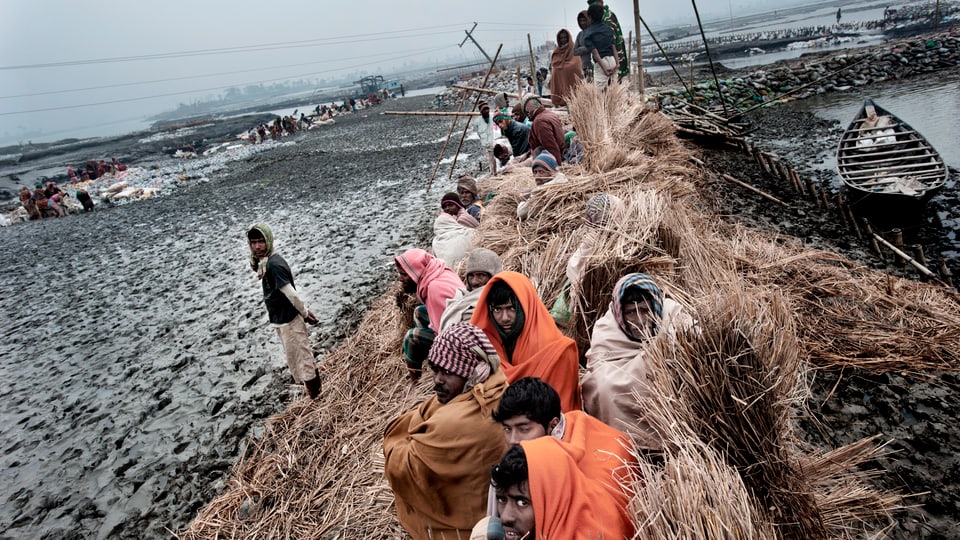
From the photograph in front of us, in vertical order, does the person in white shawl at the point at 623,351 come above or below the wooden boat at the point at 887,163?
above

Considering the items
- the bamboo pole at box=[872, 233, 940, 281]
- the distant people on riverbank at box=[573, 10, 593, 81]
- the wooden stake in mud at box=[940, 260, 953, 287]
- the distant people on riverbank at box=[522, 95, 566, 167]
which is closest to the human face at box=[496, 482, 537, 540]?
the distant people on riverbank at box=[522, 95, 566, 167]

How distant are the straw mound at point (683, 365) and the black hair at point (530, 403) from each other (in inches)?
14.7

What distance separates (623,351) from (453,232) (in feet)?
11.5

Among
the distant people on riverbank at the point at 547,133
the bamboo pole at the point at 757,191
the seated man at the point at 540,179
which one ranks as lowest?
the bamboo pole at the point at 757,191

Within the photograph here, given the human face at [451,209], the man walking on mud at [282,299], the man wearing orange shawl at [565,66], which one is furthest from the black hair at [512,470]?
the man wearing orange shawl at [565,66]

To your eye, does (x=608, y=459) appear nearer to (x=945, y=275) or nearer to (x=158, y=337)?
(x=945, y=275)

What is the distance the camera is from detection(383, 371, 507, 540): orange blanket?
77.4 inches

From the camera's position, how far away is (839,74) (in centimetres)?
2103

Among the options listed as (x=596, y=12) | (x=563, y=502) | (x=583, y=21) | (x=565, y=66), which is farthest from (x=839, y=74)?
(x=563, y=502)

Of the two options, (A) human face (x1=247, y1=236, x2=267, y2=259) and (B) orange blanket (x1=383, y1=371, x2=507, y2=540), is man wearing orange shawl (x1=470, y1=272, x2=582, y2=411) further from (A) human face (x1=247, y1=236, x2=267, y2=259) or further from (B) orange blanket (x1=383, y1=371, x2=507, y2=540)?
(A) human face (x1=247, y1=236, x2=267, y2=259)

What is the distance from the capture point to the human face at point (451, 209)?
229 inches

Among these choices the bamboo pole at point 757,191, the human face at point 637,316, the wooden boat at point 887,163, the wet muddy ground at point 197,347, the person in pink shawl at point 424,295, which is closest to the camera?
the human face at point 637,316

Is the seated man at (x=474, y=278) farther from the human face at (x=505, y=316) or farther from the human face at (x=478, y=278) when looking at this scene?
the human face at (x=505, y=316)

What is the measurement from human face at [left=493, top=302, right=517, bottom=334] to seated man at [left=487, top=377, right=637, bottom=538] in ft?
2.36
